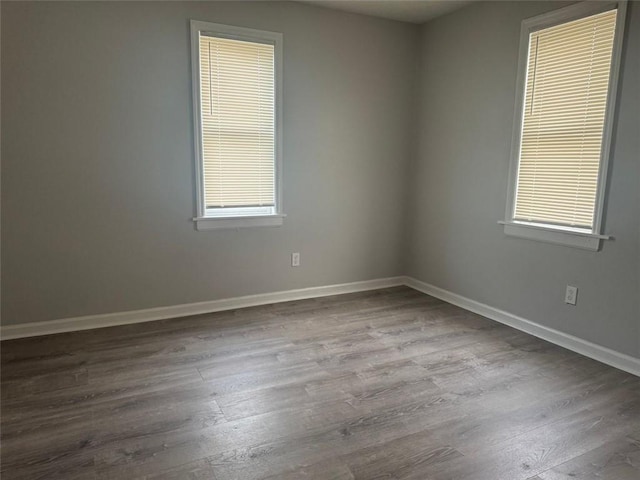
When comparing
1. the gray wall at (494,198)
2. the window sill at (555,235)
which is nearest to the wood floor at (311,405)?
the gray wall at (494,198)

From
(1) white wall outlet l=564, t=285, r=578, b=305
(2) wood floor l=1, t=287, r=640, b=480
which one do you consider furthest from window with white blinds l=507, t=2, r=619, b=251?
(2) wood floor l=1, t=287, r=640, b=480

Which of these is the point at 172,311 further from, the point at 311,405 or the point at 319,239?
the point at 311,405

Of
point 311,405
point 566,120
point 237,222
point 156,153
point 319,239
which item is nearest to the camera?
point 311,405

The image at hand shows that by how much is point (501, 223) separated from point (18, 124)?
3.56 m

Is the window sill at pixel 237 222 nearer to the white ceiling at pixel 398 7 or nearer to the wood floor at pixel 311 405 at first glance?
the wood floor at pixel 311 405

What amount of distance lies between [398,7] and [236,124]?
1719 mm

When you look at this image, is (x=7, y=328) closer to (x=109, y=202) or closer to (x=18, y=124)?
(x=109, y=202)

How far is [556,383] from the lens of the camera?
8.36ft

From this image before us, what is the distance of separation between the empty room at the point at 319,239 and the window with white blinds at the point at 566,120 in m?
0.01

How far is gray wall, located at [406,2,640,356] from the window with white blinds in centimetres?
11

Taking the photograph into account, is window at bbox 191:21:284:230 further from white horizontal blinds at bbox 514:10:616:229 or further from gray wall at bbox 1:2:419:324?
white horizontal blinds at bbox 514:10:616:229

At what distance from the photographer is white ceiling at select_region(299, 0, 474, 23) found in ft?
11.7

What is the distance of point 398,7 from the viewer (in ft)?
12.1

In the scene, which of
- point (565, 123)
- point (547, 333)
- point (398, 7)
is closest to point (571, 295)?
point (547, 333)
